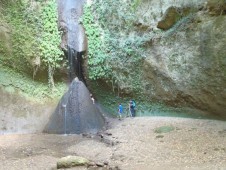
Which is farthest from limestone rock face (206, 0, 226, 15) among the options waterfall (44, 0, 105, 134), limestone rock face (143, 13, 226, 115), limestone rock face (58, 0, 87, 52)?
limestone rock face (58, 0, 87, 52)

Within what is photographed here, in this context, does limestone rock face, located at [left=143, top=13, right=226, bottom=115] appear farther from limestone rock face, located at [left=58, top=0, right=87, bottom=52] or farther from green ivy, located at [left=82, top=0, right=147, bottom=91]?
limestone rock face, located at [left=58, top=0, right=87, bottom=52]

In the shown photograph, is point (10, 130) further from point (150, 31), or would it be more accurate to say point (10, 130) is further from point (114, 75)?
point (150, 31)

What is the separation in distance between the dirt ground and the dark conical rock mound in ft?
1.57

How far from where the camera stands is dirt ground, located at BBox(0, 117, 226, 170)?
7.56m

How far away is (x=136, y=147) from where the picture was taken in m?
9.08

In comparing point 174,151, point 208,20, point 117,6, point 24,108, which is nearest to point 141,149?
point 174,151

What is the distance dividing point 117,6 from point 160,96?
453cm

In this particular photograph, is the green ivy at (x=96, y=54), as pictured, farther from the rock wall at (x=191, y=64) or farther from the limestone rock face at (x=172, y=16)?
the limestone rock face at (x=172, y=16)

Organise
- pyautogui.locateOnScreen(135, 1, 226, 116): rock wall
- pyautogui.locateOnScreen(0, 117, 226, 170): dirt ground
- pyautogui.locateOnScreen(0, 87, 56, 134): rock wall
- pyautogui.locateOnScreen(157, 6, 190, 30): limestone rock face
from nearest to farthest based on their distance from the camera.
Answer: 1. pyautogui.locateOnScreen(0, 117, 226, 170): dirt ground
2. pyautogui.locateOnScreen(135, 1, 226, 116): rock wall
3. pyautogui.locateOnScreen(157, 6, 190, 30): limestone rock face
4. pyautogui.locateOnScreen(0, 87, 56, 134): rock wall

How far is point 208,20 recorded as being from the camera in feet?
34.7

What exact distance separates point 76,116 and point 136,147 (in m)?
3.39

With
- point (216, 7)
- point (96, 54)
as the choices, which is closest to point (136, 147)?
point (216, 7)

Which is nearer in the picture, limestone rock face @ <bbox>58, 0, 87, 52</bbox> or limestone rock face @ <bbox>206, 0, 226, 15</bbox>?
limestone rock face @ <bbox>206, 0, 226, 15</bbox>

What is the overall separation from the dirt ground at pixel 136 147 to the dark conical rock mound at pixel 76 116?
1.57 ft
